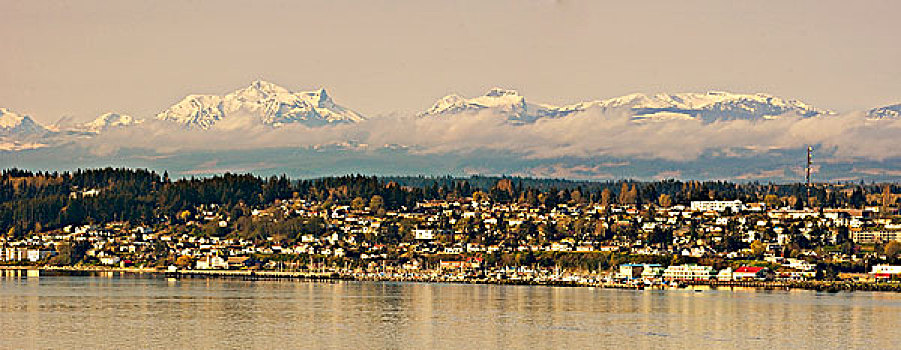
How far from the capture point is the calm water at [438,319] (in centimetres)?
8700

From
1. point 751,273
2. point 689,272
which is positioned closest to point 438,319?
point 751,273

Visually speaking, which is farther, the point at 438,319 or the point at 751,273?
the point at 751,273

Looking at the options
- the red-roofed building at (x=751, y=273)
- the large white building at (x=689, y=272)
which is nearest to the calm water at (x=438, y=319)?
the red-roofed building at (x=751, y=273)

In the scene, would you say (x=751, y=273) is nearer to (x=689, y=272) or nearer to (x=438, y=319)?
(x=689, y=272)

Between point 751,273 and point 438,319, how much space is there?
3274 inches

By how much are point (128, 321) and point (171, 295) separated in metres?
39.5

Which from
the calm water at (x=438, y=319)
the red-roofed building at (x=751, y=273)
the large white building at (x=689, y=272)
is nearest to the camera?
the calm water at (x=438, y=319)

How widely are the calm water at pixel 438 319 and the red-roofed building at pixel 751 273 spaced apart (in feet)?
88.0

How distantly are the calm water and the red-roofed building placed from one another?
26.8 meters

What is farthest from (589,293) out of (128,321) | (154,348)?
(154,348)

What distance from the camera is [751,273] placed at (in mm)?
177500

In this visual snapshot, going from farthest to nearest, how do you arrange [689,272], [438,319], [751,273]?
[689,272]
[751,273]
[438,319]

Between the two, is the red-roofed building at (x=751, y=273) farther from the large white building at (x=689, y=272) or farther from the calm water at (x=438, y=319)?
the calm water at (x=438, y=319)

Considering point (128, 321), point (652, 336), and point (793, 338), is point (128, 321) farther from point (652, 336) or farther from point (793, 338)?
point (793, 338)
